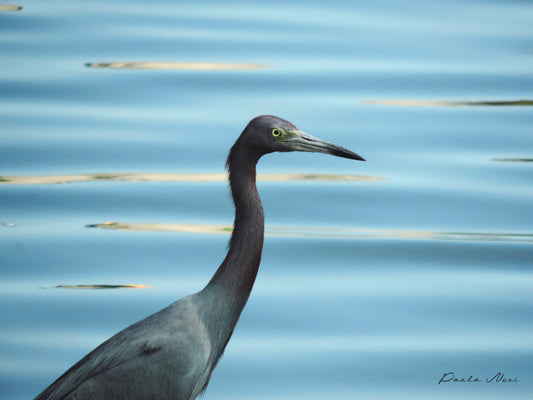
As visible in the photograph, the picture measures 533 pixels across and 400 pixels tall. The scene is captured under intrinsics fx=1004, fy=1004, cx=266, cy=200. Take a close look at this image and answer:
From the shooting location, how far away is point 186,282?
6820 millimetres

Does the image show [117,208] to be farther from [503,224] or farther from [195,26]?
[195,26]

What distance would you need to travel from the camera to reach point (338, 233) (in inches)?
303

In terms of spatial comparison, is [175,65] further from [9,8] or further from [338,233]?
[338,233]

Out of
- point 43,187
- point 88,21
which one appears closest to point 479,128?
point 43,187

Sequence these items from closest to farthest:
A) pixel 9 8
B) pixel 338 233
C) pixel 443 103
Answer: pixel 338 233
pixel 443 103
pixel 9 8

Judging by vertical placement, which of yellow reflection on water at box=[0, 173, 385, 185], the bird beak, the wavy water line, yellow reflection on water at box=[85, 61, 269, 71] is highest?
the bird beak

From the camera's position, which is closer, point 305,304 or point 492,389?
point 492,389

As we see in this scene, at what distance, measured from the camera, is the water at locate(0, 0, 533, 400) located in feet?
20.4

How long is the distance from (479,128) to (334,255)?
8.52ft

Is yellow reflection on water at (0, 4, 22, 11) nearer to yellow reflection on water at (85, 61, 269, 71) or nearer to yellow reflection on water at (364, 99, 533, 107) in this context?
yellow reflection on water at (85, 61, 269, 71)

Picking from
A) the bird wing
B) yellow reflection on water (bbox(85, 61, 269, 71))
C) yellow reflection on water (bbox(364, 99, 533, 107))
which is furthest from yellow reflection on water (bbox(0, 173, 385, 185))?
the bird wing

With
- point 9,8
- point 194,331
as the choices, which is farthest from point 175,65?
point 194,331

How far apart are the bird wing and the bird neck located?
0.16 m

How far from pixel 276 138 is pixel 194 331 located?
3.24 ft
